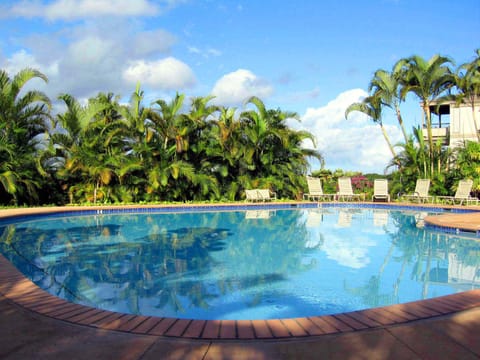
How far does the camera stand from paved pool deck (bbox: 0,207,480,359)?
2518 mm

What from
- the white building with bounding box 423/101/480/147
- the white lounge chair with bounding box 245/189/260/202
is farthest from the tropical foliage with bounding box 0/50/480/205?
the white building with bounding box 423/101/480/147

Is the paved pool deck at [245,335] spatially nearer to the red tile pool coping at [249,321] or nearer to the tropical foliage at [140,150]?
the red tile pool coping at [249,321]

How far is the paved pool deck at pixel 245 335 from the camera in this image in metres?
2.52

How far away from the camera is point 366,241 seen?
8680 mm

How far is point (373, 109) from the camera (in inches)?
734

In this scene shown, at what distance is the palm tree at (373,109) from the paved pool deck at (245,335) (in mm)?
16018

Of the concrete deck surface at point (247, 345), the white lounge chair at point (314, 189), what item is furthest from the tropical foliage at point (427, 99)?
the concrete deck surface at point (247, 345)

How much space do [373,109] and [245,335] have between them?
17.6 meters

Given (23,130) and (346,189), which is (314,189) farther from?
(23,130)

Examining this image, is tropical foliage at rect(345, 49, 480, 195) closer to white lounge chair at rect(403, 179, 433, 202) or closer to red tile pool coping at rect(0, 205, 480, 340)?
white lounge chair at rect(403, 179, 433, 202)

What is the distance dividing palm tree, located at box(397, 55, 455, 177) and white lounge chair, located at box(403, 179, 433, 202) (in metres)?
1.23

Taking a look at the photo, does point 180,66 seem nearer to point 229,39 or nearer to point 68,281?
point 229,39

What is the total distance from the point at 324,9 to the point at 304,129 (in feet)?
17.8

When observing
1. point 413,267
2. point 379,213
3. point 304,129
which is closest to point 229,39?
point 304,129
